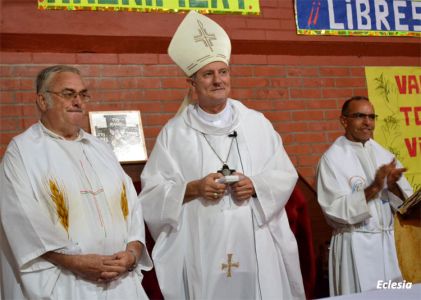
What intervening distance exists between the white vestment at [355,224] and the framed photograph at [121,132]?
5.03 ft

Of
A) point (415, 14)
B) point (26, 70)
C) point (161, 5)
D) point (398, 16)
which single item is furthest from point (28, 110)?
point (415, 14)

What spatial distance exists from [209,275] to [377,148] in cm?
207

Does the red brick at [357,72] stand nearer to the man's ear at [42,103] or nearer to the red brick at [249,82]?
the red brick at [249,82]

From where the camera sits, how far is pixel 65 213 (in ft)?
11.3

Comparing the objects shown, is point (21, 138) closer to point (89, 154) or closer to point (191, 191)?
point (89, 154)

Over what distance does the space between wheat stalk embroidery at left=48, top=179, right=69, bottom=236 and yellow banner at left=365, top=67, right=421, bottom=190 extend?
378 cm

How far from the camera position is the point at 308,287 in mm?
4746

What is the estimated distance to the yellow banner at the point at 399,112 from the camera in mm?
6395

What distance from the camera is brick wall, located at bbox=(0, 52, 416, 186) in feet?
16.8

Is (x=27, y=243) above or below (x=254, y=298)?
above

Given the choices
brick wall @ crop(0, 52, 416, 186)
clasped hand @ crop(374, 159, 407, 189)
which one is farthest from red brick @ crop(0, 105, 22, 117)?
clasped hand @ crop(374, 159, 407, 189)

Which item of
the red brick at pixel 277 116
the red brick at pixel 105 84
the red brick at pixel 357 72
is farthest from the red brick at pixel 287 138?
the red brick at pixel 105 84

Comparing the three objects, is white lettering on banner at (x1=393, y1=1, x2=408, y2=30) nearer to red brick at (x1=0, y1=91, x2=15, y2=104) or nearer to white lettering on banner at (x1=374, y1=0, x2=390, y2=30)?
white lettering on banner at (x1=374, y1=0, x2=390, y2=30)

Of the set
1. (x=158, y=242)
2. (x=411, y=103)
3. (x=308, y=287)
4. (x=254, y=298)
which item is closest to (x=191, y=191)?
(x=158, y=242)
